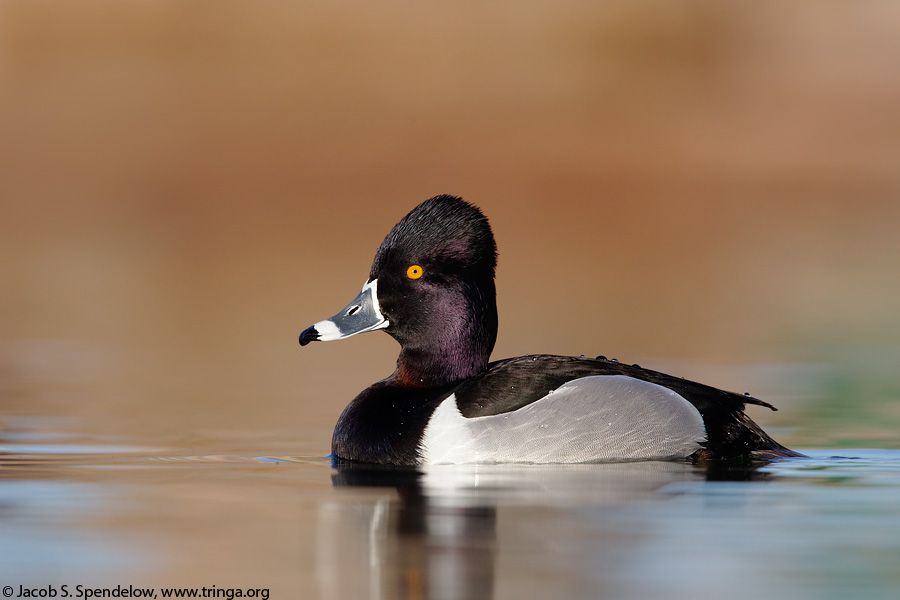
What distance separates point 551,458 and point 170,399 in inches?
153

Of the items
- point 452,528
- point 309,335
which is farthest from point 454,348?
point 452,528

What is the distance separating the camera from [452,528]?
6.79 metres

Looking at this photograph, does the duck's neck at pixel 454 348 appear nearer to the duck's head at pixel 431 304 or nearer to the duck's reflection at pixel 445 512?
the duck's head at pixel 431 304

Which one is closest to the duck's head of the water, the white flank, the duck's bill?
the duck's bill

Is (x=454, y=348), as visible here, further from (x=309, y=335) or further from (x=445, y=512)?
(x=445, y=512)

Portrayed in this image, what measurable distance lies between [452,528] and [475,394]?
7.00 ft

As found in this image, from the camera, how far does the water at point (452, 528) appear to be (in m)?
5.86

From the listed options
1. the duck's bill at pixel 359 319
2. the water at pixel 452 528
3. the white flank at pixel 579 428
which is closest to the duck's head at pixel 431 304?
the duck's bill at pixel 359 319

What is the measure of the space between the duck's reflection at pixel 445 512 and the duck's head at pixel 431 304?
95cm

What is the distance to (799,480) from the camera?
8.17m

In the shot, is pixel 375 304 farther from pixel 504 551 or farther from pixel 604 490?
pixel 504 551

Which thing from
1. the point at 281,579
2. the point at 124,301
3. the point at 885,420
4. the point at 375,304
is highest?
the point at 124,301

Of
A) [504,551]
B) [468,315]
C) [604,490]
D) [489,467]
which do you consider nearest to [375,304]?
[468,315]

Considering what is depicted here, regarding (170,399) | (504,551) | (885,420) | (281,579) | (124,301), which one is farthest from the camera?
(124,301)
